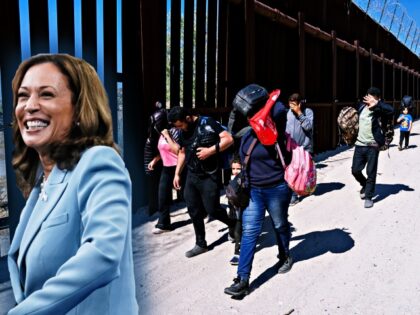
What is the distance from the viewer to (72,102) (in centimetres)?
121

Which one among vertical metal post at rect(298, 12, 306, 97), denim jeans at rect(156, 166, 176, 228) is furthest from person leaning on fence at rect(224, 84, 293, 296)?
vertical metal post at rect(298, 12, 306, 97)

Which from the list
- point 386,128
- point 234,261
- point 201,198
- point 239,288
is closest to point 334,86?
point 386,128

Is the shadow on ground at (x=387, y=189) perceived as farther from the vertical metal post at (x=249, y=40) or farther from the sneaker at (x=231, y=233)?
the vertical metal post at (x=249, y=40)

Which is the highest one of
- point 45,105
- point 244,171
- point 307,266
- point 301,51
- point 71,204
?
point 301,51

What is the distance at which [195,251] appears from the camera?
4.45 meters

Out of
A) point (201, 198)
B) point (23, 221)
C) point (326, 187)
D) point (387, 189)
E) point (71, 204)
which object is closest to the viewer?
point (71, 204)

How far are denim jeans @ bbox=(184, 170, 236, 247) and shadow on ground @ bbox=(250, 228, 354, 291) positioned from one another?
83 centimetres

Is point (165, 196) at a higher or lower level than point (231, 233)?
higher

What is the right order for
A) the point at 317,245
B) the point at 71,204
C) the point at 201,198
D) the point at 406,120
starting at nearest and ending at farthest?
the point at 71,204, the point at 201,198, the point at 317,245, the point at 406,120

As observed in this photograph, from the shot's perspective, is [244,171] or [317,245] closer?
[244,171]

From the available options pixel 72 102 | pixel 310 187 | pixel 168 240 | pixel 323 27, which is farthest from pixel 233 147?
pixel 323 27

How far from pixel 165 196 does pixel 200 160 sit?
1194 mm

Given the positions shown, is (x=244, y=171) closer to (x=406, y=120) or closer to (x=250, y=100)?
(x=250, y=100)

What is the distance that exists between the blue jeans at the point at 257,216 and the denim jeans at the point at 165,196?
1801 mm
